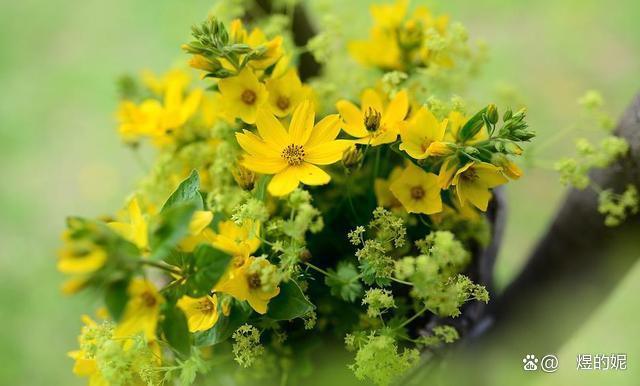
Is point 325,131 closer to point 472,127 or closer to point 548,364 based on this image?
point 472,127

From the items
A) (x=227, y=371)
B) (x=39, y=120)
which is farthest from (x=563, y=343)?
(x=39, y=120)

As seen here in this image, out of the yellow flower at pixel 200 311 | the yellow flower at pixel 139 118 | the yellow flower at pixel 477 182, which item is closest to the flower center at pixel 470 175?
the yellow flower at pixel 477 182

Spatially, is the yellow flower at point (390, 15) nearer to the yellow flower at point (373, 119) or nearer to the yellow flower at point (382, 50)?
the yellow flower at point (382, 50)

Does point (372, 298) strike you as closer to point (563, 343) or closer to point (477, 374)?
point (477, 374)

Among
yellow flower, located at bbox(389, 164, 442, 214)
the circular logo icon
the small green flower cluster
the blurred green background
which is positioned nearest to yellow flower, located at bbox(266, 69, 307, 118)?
yellow flower, located at bbox(389, 164, 442, 214)

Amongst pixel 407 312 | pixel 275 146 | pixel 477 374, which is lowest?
pixel 477 374

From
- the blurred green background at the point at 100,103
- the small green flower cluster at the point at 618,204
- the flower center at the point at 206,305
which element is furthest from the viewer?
the blurred green background at the point at 100,103
